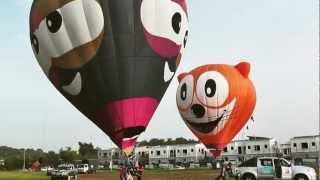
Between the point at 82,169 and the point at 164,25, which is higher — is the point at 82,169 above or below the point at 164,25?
below

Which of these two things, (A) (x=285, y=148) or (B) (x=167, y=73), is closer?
(B) (x=167, y=73)

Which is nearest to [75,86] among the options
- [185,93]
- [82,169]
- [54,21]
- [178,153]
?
[54,21]

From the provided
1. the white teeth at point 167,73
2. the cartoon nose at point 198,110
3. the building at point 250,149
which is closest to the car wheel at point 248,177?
the cartoon nose at point 198,110

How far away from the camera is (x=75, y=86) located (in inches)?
845

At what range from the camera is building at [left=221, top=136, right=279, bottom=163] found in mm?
85875

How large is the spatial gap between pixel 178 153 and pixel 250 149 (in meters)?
16.7

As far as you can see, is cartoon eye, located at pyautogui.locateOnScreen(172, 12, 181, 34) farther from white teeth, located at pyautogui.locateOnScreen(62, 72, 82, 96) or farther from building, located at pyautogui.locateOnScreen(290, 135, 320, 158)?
building, located at pyautogui.locateOnScreen(290, 135, 320, 158)

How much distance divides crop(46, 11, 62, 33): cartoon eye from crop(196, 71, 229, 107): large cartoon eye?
49.7 ft

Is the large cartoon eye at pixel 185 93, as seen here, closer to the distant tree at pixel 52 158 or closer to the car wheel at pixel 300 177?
the car wheel at pixel 300 177

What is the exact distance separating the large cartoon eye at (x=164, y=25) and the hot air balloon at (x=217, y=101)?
1201cm

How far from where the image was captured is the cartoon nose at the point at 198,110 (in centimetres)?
3498

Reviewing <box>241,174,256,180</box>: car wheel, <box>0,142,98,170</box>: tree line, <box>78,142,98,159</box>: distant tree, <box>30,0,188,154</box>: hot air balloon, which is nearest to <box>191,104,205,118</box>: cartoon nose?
<box>241,174,256,180</box>: car wheel

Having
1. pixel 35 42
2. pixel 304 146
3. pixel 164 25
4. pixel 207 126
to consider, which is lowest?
pixel 304 146

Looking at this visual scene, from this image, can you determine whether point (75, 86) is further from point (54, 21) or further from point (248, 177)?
point (248, 177)
